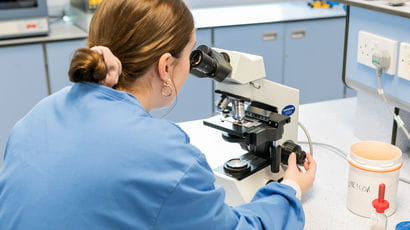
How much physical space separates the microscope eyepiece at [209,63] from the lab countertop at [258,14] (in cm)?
183

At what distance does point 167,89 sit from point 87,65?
0.71ft

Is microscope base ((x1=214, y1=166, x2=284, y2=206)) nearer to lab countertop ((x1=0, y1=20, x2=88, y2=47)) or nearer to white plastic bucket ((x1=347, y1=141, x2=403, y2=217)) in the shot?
white plastic bucket ((x1=347, y1=141, x2=403, y2=217))

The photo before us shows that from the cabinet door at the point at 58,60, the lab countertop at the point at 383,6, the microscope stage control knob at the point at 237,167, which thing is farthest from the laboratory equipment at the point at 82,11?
the microscope stage control knob at the point at 237,167

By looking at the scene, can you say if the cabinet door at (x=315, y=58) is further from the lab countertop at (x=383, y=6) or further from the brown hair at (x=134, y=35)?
the brown hair at (x=134, y=35)

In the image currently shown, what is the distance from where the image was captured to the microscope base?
4.31ft

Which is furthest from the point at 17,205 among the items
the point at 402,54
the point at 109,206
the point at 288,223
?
the point at 402,54

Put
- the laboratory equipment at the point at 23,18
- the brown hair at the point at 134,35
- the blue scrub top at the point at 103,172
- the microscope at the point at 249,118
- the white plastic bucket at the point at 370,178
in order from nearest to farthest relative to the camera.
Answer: the blue scrub top at the point at 103,172 → the brown hair at the point at 134,35 → the white plastic bucket at the point at 370,178 → the microscope at the point at 249,118 → the laboratory equipment at the point at 23,18

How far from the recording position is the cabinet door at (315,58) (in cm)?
338

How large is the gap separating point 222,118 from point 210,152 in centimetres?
24

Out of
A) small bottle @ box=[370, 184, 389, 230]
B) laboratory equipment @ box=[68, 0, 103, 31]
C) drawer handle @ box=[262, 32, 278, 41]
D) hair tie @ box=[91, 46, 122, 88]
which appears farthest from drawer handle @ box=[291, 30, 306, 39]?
hair tie @ box=[91, 46, 122, 88]

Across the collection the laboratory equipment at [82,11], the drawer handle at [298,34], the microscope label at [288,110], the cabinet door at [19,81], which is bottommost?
the cabinet door at [19,81]

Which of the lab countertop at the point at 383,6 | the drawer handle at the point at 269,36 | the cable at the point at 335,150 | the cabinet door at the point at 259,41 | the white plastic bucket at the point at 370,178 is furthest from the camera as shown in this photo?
the drawer handle at the point at 269,36

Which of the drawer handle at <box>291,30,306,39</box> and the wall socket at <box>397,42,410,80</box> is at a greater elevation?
the wall socket at <box>397,42,410,80</box>

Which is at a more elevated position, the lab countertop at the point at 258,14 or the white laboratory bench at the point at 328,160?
the lab countertop at the point at 258,14
